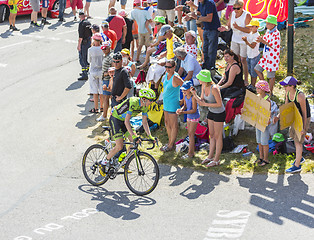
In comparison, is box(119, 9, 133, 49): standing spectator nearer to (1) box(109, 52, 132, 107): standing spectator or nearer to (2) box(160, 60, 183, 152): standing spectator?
(1) box(109, 52, 132, 107): standing spectator

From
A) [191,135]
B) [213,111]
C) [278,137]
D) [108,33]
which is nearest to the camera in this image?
[213,111]

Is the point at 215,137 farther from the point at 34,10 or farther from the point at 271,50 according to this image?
the point at 34,10

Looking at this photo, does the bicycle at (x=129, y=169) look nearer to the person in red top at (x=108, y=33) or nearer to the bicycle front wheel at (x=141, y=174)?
the bicycle front wheel at (x=141, y=174)

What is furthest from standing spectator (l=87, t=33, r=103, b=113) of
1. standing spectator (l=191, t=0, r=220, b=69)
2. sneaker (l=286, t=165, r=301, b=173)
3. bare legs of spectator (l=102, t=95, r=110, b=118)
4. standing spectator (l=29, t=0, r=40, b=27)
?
standing spectator (l=29, t=0, r=40, b=27)

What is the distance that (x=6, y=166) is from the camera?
11.1 m

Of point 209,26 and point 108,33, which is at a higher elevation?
point 209,26

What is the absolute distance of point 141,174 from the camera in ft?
30.8

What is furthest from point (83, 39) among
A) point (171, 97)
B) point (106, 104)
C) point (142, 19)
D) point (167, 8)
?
point (171, 97)

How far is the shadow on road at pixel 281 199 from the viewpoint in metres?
8.45

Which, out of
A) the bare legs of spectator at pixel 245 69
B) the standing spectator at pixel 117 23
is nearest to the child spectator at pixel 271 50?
the bare legs of spectator at pixel 245 69

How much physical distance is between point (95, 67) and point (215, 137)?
13.9ft

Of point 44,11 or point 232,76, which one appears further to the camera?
point 44,11

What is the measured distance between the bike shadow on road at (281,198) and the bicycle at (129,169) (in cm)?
173

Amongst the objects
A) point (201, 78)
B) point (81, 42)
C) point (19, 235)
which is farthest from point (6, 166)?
point (81, 42)
